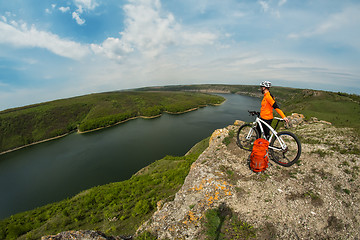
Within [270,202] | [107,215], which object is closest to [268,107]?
[270,202]

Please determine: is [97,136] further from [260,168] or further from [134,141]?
[260,168]

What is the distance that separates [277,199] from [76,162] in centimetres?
5816

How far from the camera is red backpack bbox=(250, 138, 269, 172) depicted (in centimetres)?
626

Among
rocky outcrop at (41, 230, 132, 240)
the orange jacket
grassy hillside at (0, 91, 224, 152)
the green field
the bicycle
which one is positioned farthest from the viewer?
grassy hillside at (0, 91, 224, 152)

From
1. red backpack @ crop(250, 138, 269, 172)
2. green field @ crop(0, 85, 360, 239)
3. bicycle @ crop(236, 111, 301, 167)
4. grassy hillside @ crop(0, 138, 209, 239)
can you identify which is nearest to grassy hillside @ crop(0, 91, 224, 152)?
green field @ crop(0, 85, 360, 239)

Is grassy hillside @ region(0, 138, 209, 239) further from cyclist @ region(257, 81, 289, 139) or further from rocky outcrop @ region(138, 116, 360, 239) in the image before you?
cyclist @ region(257, 81, 289, 139)

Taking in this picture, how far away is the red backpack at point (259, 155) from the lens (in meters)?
6.26

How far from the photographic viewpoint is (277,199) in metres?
5.60

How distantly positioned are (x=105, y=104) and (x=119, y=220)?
127 metres

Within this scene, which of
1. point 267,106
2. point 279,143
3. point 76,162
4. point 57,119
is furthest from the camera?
point 57,119

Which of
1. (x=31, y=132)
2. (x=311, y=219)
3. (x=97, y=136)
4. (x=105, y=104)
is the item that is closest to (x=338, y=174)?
(x=311, y=219)

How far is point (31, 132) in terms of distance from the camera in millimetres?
74125

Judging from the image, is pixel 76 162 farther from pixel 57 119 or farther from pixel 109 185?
pixel 57 119

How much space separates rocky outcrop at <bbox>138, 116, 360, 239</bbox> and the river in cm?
3441
